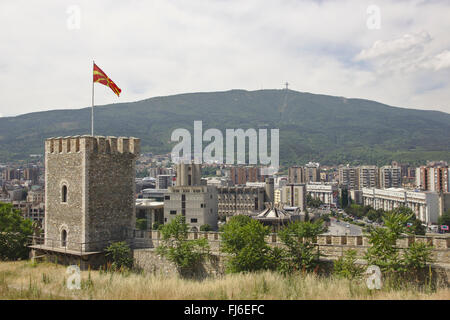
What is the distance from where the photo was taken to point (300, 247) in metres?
14.0

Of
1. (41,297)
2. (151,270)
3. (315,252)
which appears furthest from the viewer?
(151,270)

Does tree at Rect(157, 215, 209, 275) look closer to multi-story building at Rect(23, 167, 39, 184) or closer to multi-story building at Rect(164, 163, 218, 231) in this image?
multi-story building at Rect(164, 163, 218, 231)

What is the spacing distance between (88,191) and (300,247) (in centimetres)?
911

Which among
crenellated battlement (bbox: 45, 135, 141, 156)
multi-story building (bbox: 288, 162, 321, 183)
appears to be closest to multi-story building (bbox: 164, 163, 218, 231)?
crenellated battlement (bbox: 45, 135, 141, 156)

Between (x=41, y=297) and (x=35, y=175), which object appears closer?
(x=41, y=297)

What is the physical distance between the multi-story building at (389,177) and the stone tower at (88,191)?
140 metres

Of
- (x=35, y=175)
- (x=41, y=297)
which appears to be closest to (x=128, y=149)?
(x=41, y=297)

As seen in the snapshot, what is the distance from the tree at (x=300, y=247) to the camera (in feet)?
44.8

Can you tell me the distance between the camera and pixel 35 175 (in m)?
170

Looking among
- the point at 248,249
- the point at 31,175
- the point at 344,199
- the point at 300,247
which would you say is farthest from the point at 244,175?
the point at 248,249

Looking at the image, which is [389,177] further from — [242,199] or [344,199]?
[242,199]
